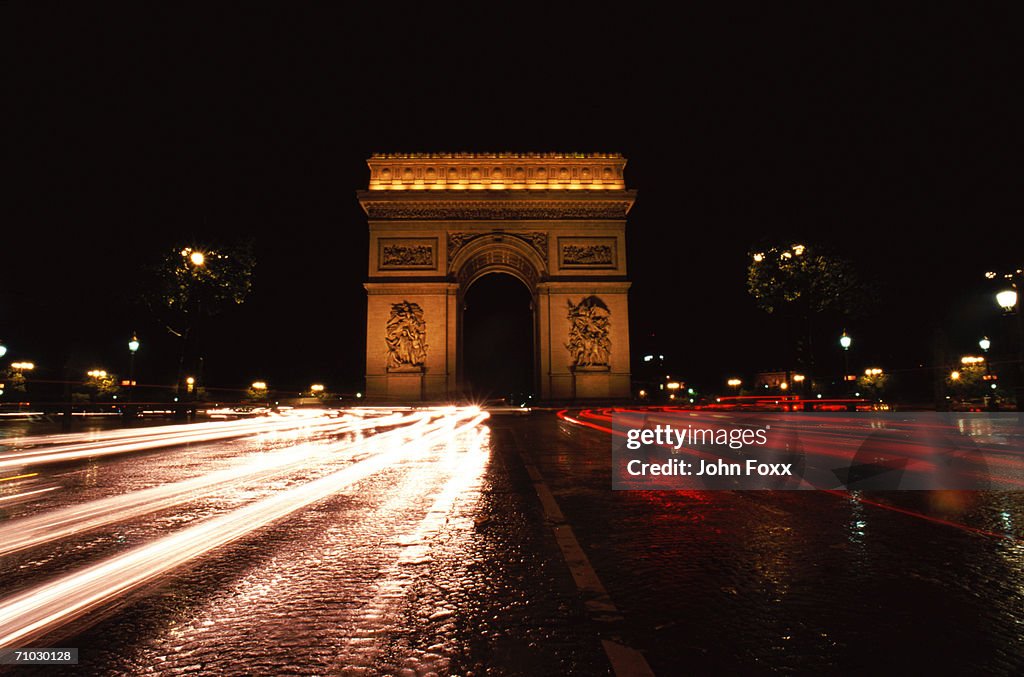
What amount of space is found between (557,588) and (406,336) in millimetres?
34447

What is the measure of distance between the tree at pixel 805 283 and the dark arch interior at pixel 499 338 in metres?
40.7

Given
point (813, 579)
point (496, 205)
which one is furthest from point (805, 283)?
point (813, 579)

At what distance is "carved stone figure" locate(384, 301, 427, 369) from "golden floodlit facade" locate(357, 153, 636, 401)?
0.06 meters

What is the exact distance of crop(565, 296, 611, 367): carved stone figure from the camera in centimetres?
3738

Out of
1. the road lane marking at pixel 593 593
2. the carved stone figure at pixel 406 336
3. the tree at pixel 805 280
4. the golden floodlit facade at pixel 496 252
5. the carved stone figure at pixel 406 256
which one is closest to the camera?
the road lane marking at pixel 593 593

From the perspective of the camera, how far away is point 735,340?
1847 inches

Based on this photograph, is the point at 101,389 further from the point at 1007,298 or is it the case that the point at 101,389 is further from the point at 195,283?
the point at 1007,298

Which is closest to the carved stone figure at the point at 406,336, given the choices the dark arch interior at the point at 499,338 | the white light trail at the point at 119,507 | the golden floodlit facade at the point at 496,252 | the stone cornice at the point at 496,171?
the golden floodlit facade at the point at 496,252

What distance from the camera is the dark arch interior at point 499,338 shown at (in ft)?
216

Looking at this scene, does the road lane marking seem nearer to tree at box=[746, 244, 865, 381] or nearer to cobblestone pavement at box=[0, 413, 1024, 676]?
cobblestone pavement at box=[0, 413, 1024, 676]

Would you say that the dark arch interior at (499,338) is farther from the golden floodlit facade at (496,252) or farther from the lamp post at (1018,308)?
the lamp post at (1018,308)

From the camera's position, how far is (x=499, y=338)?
69.2 metres

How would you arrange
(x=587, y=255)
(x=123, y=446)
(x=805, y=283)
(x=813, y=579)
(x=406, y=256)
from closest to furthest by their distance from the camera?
(x=813, y=579)
(x=123, y=446)
(x=805, y=283)
(x=406, y=256)
(x=587, y=255)

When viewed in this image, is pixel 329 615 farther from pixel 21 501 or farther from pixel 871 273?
pixel 871 273
